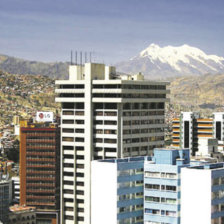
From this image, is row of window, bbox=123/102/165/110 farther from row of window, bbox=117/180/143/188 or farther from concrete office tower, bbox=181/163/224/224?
concrete office tower, bbox=181/163/224/224

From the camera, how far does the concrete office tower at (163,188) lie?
10738 cm

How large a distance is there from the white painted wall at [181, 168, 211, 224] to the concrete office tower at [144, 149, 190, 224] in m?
2.97

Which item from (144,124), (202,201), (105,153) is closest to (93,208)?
(202,201)

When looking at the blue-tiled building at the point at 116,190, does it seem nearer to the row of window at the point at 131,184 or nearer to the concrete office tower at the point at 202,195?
the row of window at the point at 131,184

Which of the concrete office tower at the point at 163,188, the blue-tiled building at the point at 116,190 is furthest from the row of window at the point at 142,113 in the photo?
the blue-tiled building at the point at 116,190

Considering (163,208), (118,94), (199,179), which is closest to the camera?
(199,179)

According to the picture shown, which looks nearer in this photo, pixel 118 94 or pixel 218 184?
pixel 218 184

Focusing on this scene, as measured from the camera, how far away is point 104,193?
366 feet

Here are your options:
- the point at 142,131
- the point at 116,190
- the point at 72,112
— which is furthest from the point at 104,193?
the point at 142,131

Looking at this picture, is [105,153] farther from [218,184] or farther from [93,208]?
[218,184]

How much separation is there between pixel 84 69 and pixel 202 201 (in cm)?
6418

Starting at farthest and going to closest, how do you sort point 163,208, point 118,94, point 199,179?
point 118,94, point 163,208, point 199,179

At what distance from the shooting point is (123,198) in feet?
367

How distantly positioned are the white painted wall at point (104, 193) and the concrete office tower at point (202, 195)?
41.7 feet
